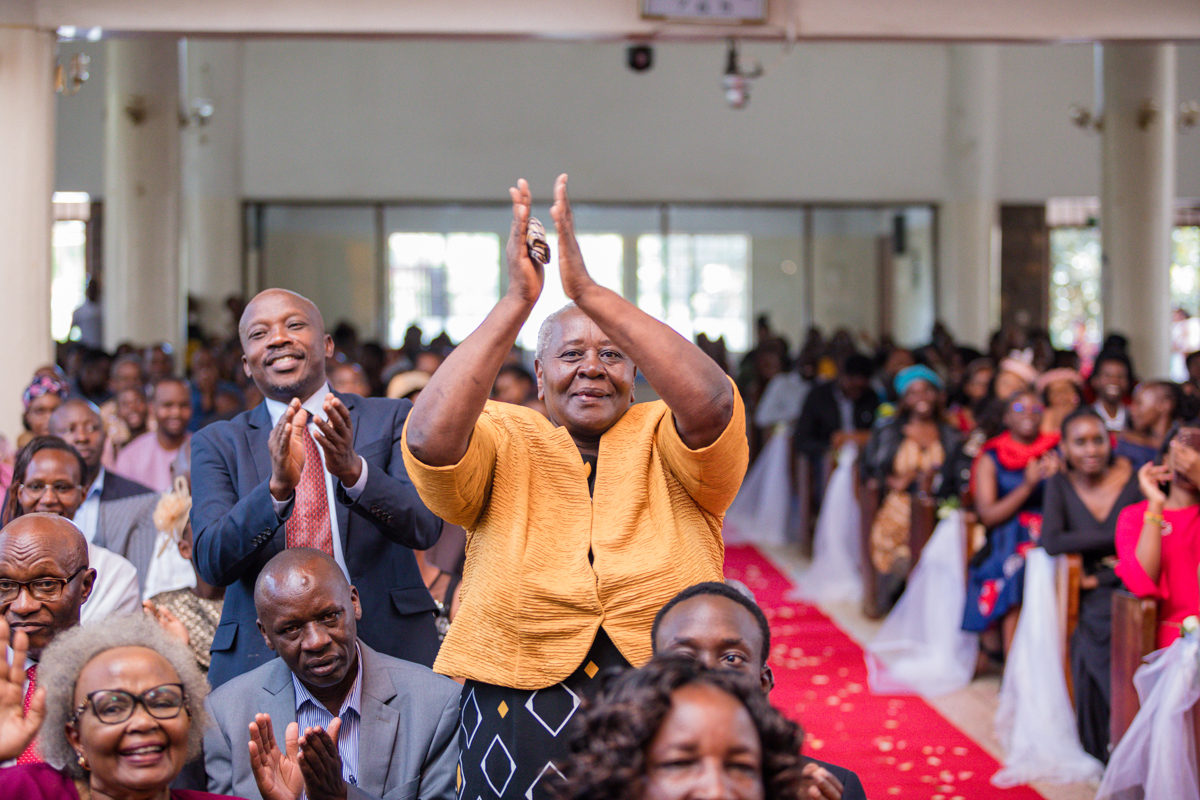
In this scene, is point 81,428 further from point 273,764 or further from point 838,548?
point 838,548

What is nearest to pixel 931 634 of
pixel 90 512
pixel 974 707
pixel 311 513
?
pixel 974 707

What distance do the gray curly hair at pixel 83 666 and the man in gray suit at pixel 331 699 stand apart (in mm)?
250

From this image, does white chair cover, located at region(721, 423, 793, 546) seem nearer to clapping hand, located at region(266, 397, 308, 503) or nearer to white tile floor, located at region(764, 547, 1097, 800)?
white tile floor, located at region(764, 547, 1097, 800)

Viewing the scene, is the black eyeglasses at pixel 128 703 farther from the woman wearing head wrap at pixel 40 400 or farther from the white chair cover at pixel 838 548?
the white chair cover at pixel 838 548

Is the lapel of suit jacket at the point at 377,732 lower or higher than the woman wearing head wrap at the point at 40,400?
lower

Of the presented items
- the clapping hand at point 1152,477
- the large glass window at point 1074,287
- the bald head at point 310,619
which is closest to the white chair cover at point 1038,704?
the clapping hand at point 1152,477

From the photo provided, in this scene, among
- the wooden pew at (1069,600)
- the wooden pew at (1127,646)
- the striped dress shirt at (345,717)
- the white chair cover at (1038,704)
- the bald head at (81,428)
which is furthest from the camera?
the wooden pew at (1069,600)

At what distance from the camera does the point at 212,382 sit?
763 cm

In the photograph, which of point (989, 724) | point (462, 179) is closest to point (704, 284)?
point (462, 179)

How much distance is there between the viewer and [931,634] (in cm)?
564

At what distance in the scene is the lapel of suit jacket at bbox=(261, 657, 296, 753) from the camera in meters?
2.38

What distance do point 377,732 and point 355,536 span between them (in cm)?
44

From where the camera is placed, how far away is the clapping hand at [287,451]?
2.28m

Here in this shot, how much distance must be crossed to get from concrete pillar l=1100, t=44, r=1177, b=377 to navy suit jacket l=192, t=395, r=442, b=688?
7917 mm
